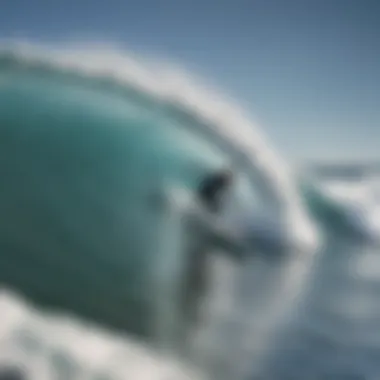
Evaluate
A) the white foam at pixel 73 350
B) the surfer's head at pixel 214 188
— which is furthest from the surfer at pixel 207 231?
the white foam at pixel 73 350

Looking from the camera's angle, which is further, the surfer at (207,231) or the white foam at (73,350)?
the surfer at (207,231)

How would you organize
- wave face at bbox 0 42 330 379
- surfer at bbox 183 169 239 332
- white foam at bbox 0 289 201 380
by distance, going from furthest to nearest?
surfer at bbox 183 169 239 332 < wave face at bbox 0 42 330 379 < white foam at bbox 0 289 201 380

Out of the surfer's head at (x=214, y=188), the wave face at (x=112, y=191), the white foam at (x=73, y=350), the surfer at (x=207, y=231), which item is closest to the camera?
the white foam at (x=73, y=350)

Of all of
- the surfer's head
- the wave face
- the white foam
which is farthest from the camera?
the surfer's head

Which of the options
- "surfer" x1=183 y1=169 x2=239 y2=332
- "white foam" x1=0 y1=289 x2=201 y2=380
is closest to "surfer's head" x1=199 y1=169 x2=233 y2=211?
"surfer" x1=183 y1=169 x2=239 y2=332

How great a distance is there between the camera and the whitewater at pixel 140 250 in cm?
206

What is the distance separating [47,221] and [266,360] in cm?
165

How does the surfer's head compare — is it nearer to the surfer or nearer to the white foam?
the surfer

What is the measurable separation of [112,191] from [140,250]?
42 centimetres

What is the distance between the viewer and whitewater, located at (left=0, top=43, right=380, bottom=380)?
2.06m

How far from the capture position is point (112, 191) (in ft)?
11.5

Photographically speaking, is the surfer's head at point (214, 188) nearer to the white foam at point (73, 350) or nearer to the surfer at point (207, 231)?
the surfer at point (207, 231)

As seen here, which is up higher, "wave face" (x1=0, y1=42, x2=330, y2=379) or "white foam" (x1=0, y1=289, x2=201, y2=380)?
"wave face" (x1=0, y1=42, x2=330, y2=379)

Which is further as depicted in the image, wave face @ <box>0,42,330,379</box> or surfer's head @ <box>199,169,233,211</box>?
surfer's head @ <box>199,169,233,211</box>
